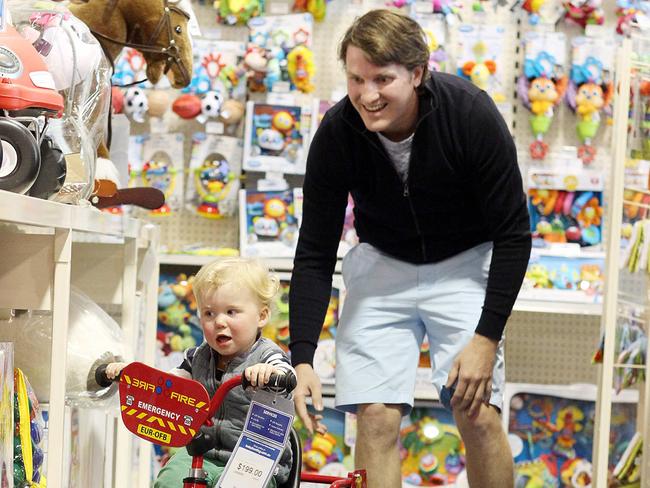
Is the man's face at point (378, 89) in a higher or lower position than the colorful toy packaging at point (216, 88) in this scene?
lower

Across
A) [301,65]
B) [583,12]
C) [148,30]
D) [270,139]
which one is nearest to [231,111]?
[270,139]

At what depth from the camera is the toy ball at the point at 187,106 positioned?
12.4 ft

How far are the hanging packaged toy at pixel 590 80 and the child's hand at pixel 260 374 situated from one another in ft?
8.66

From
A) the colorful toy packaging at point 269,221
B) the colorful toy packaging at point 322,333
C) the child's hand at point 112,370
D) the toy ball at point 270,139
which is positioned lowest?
the colorful toy packaging at point 322,333

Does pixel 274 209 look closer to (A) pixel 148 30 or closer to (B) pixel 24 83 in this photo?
(A) pixel 148 30

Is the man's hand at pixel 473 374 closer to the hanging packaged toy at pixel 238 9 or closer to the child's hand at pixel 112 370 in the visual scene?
the child's hand at pixel 112 370

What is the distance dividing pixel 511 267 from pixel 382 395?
418 mm

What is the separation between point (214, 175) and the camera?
151 inches

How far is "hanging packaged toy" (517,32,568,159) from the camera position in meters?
3.87

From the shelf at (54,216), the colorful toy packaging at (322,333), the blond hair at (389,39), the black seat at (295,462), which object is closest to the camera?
the shelf at (54,216)

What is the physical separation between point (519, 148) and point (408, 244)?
177cm

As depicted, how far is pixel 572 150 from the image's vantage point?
3926 mm

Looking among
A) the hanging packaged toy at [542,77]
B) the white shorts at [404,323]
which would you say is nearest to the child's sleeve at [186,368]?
the white shorts at [404,323]

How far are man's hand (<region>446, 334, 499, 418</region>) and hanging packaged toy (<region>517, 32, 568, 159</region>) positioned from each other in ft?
6.01
